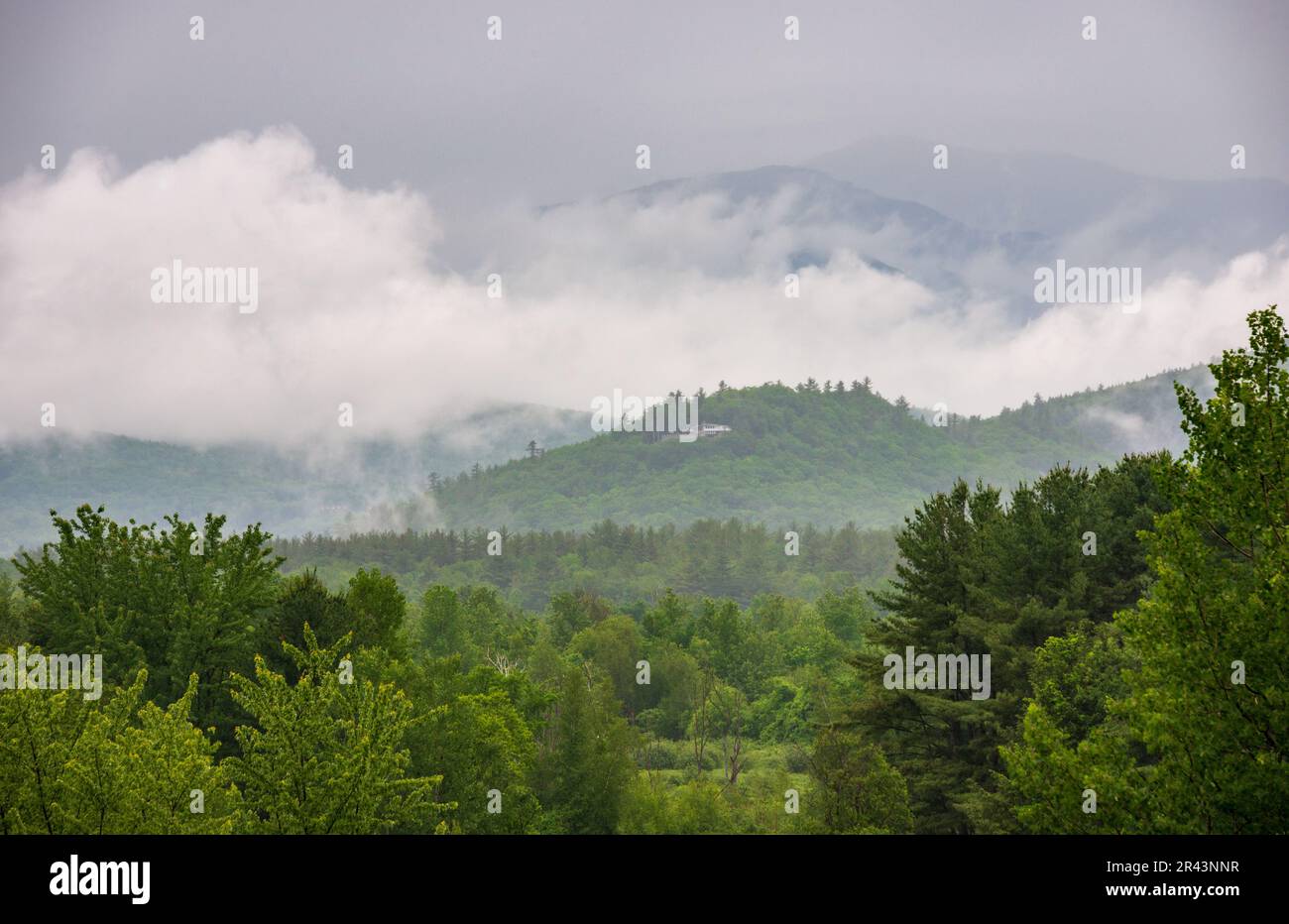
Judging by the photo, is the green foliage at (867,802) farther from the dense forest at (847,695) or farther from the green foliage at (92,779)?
the green foliage at (92,779)

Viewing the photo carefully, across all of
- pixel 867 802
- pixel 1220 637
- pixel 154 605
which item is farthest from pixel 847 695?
pixel 1220 637

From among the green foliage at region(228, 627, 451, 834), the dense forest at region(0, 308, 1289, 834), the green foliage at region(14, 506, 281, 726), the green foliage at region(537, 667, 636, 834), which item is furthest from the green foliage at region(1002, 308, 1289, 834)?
the green foliage at region(537, 667, 636, 834)

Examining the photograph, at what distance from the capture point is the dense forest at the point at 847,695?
61.2 feet

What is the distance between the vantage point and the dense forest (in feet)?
61.2

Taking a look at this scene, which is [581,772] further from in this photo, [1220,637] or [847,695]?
[1220,637]

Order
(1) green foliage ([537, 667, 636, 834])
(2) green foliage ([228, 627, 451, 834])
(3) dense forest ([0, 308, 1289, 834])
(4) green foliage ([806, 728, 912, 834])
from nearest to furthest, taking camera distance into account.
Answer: (3) dense forest ([0, 308, 1289, 834])
(2) green foliage ([228, 627, 451, 834])
(4) green foliage ([806, 728, 912, 834])
(1) green foliage ([537, 667, 636, 834])

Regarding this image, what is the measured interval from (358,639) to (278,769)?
18791mm

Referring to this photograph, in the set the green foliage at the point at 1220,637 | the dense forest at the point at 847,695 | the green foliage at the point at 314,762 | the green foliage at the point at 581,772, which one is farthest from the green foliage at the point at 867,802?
the green foliage at the point at 581,772

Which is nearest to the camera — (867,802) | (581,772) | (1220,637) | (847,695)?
(1220,637)

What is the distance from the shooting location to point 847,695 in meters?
78.2
